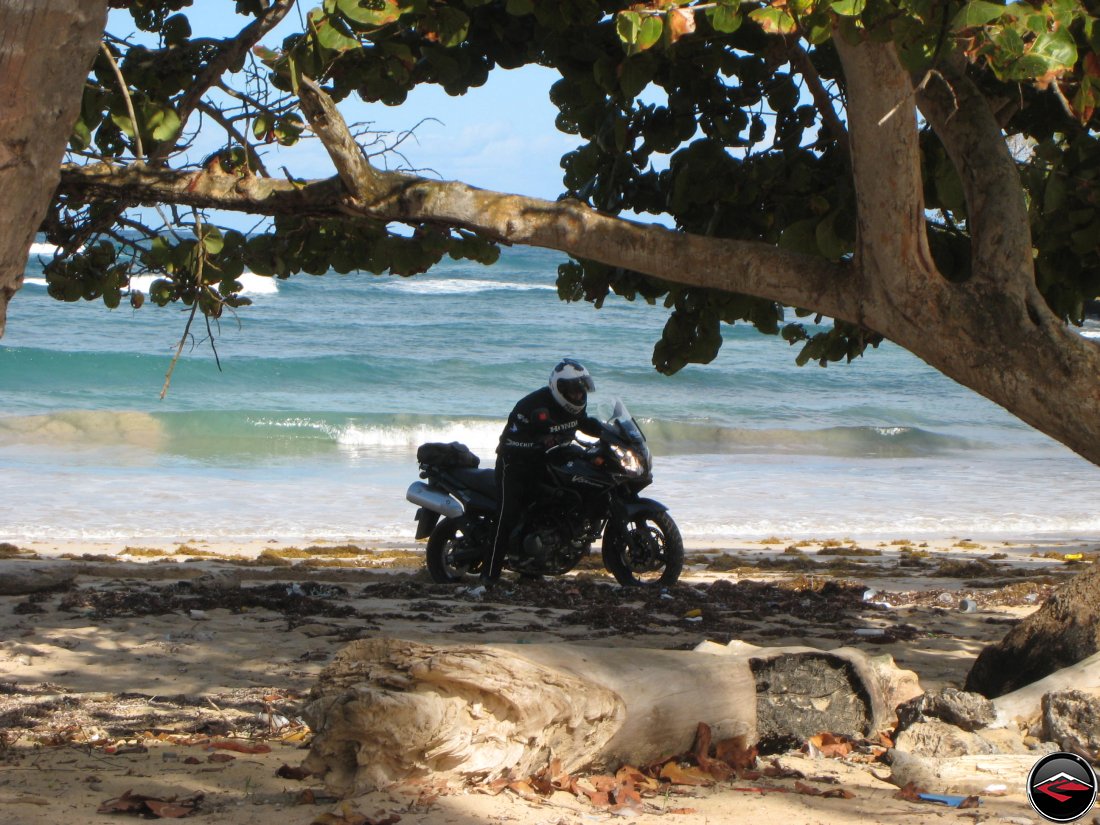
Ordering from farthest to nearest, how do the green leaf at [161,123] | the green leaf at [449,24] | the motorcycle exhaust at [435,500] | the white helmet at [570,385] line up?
1. the motorcycle exhaust at [435,500]
2. the white helmet at [570,385]
3. the green leaf at [161,123]
4. the green leaf at [449,24]

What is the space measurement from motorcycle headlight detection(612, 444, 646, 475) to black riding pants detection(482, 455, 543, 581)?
553 millimetres

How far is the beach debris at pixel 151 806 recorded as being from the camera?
10.6 ft

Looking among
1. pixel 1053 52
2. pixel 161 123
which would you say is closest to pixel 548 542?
pixel 161 123

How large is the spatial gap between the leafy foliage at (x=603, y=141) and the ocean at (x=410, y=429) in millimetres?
1080

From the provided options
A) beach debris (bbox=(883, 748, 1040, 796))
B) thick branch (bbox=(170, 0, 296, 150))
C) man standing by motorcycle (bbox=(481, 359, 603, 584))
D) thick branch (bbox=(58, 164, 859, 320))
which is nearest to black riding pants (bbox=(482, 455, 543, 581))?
man standing by motorcycle (bbox=(481, 359, 603, 584))

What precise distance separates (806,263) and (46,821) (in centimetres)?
309

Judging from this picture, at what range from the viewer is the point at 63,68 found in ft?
5.44

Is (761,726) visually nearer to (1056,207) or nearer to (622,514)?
(1056,207)

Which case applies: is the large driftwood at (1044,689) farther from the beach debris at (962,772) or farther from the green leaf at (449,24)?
the green leaf at (449,24)

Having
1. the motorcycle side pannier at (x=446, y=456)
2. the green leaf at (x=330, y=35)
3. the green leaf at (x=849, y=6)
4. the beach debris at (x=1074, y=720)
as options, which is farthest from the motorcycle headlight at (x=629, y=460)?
the green leaf at (x=849, y=6)

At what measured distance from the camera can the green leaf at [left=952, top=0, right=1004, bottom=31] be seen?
298 centimetres

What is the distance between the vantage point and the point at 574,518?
27.1 feet

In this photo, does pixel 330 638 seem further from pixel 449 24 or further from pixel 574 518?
pixel 449 24

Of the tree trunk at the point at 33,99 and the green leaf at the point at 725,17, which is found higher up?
the green leaf at the point at 725,17
